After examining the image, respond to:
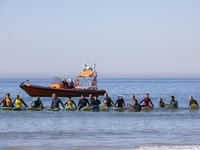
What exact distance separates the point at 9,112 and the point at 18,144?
38.4 ft

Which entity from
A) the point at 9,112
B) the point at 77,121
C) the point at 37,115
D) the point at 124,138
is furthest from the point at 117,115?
the point at 124,138

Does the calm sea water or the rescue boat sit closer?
the calm sea water

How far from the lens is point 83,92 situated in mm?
42000

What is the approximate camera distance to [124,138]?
45.4ft

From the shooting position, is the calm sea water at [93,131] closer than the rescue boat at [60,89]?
Yes

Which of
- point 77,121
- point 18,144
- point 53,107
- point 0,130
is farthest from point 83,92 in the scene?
point 18,144

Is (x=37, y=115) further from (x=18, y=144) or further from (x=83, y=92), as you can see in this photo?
(x=83, y=92)

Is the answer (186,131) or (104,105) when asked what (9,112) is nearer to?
(104,105)

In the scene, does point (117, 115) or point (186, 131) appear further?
point (117, 115)

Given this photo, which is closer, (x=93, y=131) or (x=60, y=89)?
(x=93, y=131)

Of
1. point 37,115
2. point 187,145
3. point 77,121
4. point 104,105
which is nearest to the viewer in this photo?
point 187,145

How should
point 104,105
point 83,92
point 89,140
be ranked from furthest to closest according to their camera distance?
point 83,92
point 104,105
point 89,140

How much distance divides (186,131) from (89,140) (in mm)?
4985

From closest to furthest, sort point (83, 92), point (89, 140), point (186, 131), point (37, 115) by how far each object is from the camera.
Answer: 1. point (89, 140)
2. point (186, 131)
3. point (37, 115)
4. point (83, 92)
